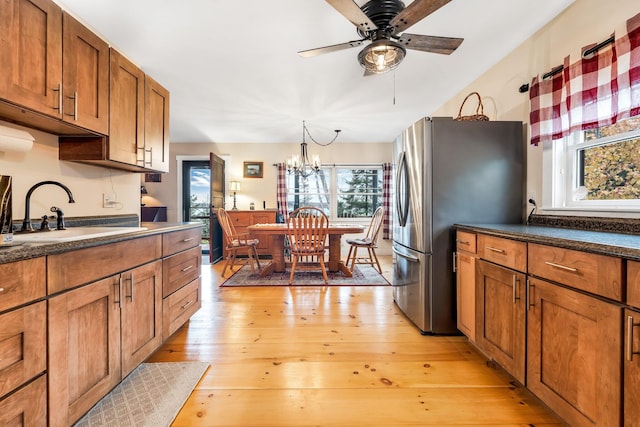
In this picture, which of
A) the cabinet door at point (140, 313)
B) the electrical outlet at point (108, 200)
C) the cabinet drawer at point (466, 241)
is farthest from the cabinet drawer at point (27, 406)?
the cabinet drawer at point (466, 241)

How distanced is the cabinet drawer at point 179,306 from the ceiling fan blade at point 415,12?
2.30 metres

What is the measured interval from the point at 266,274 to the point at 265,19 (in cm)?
298

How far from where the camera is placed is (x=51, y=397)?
3.28ft

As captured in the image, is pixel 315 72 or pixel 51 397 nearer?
pixel 51 397

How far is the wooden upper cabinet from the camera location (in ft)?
4.58

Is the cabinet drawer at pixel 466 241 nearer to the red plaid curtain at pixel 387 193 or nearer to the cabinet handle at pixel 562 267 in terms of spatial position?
the cabinet handle at pixel 562 267

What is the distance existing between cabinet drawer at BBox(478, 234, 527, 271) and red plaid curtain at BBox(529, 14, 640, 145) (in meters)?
0.90

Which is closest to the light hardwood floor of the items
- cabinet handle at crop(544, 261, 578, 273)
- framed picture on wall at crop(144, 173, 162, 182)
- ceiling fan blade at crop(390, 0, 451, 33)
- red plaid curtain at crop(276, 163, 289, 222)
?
cabinet handle at crop(544, 261, 578, 273)

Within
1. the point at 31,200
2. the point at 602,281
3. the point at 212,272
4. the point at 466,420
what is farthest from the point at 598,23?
the point at 212,272

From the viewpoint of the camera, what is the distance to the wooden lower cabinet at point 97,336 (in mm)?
1040

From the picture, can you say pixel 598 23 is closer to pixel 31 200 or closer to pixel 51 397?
pixel 51 397

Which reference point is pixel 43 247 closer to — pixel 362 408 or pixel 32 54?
pixel 32 54

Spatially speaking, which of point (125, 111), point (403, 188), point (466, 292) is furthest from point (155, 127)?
point (466, 292)

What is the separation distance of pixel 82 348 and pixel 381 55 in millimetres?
2339
